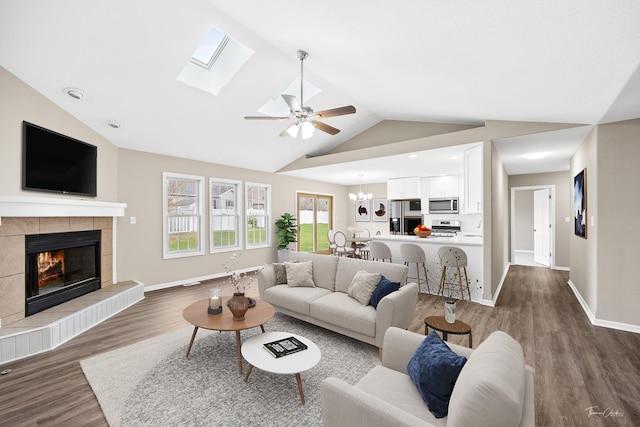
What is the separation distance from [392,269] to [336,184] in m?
6.73

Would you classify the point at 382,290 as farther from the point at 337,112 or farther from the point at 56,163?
the point at 56,163

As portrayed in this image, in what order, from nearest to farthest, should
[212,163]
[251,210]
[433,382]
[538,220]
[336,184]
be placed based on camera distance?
[433,382]
[212,163]
[251,210]
[538,220]
[336,184]

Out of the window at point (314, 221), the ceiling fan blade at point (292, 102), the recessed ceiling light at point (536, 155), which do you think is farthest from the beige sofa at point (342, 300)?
the window at point (314, 221)

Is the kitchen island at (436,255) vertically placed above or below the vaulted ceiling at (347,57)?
below

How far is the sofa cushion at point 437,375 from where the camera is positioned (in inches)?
54.2

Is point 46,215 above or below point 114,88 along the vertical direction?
below

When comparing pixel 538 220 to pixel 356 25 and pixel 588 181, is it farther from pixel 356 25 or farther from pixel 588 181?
pixel 356 25

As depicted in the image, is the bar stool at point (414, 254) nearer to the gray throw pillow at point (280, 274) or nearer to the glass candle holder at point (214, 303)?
the gray throw pillow at point (280, 274)

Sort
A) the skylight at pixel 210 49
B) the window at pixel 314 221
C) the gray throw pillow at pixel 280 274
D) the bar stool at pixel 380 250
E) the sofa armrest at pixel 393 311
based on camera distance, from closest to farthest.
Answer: the sofa armrest at pixel 393 311 → the skylight at pixel 210 49 → the gray throw pillow at pixel 280 274 → the bar stool at pixel 380 250 → the window at pixel 314 221

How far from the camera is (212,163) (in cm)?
612

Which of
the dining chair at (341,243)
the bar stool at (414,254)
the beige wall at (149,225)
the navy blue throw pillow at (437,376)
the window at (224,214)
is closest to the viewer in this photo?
the navy blue throw pillow at (437,376)

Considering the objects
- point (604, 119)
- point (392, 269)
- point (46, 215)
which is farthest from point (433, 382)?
point (46, 215)

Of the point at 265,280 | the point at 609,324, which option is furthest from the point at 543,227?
the point at 265,280

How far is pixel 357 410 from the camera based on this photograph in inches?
49.5
